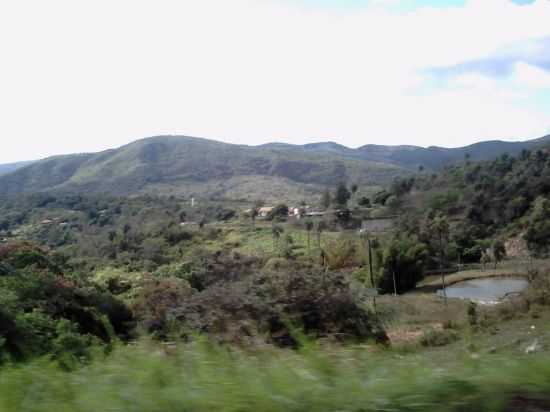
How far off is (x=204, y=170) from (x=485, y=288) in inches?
4089

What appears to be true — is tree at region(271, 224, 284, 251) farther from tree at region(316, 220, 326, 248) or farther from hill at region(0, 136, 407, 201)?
hill at region(0, 136, 407, 201)

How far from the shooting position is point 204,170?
134 meters

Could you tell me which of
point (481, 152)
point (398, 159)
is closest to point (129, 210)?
point (481, 152)

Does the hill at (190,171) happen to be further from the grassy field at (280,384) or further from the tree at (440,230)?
the grassy field at (280,384)

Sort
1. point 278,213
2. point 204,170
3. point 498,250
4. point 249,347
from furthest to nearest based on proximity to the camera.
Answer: point 204,170 < point 278,213 < point 498,250 < point 249,347

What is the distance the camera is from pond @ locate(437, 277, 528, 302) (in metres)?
30.4

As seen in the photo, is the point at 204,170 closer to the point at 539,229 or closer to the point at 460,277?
the point at 539,229

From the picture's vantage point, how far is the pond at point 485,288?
30.4m

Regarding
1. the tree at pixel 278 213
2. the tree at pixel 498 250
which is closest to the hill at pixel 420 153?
the tree at pixel 278 213

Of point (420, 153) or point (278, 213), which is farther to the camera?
point (420, 153)

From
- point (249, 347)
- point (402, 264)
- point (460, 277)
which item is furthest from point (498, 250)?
point (249, 347)

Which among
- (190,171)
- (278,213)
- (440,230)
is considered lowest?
(440,230)

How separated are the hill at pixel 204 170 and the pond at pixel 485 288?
71.4 metres

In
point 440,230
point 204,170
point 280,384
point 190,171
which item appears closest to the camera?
point 280,384
